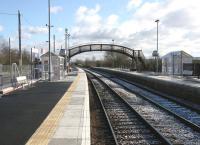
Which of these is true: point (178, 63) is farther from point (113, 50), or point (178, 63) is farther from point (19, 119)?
point (113, 50)

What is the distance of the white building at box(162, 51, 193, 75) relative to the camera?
140 feet

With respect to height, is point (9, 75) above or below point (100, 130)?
above

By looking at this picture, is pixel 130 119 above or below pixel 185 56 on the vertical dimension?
below

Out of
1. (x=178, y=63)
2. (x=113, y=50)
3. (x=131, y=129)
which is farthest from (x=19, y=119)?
(x=113, y=50)

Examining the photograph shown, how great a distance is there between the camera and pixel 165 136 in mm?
12602

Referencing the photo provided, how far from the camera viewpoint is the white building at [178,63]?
4266cm

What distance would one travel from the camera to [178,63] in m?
42.9

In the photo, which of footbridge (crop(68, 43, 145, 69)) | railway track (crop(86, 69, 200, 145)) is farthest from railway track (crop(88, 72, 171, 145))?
footbridge (crop(68, 43, 145, 69))

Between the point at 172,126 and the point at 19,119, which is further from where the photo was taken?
the point at 172,126

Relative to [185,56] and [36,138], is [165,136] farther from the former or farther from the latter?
[185,56]

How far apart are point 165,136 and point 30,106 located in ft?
24.9

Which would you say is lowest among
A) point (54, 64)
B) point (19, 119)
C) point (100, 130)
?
point (100, 130)

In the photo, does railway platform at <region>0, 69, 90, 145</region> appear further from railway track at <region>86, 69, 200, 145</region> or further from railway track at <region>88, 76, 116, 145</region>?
railway track at <region>86, 69, 200, 145</region>

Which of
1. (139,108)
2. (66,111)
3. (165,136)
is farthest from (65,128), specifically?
(139,108)
